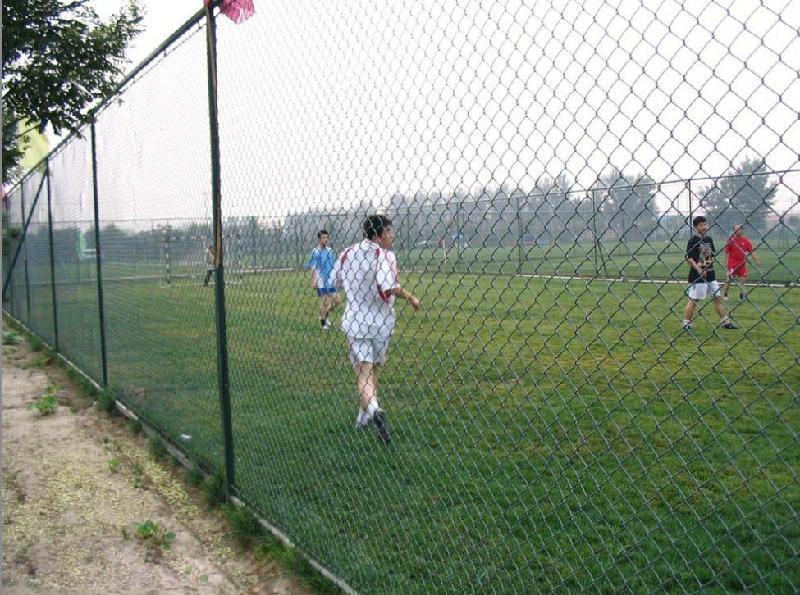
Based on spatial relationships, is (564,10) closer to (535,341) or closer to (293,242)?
(293,242)

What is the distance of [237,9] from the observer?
4.57 metres

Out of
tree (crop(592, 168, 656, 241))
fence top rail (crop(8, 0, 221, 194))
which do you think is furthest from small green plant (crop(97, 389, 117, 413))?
tree (crop(592, 168, 656, 241))

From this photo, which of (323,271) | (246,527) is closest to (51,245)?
(323,271)

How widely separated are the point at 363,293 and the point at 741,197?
404 cm

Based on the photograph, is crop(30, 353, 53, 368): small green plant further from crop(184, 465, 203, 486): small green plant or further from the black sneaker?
the black sneaker

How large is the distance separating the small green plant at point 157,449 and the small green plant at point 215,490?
1.26 metres

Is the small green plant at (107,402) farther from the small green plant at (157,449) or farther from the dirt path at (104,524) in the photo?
the small green plant at (157,449)

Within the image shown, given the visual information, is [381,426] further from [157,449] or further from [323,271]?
[157,449]

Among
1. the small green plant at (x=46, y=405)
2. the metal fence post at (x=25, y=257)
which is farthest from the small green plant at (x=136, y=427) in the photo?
the metal fence post at (x=25, y=257)

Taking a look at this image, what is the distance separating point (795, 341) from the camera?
8367 mm

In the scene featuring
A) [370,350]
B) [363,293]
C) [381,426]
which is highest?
[363,293]

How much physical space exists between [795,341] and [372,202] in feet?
21.0

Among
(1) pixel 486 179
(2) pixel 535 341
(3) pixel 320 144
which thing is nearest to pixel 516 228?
(1) pixel 486 179

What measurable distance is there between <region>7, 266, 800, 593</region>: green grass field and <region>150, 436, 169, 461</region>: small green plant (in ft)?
0.41
